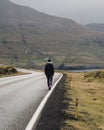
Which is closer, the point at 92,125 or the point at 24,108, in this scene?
the point at 92,125

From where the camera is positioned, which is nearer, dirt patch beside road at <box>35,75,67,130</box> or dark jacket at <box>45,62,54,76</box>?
dirt patch beside road at <box>35,75,67,130</box>

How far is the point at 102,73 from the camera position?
2427 inches

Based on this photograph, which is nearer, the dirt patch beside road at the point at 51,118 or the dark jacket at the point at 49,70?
the dirt patch beside road at the point at 51,118

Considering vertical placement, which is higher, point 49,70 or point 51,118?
point 49,70

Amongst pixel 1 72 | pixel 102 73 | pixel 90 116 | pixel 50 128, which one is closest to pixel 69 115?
pixel 90 116

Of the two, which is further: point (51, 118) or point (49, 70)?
point (49, 70)

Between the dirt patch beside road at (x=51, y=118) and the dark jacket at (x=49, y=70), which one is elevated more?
the dark jacket at (x=49, y=70)

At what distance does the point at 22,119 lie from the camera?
1524 centimetres

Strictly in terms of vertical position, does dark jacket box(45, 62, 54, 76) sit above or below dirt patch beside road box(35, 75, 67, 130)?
above

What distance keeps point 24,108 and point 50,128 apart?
554cm

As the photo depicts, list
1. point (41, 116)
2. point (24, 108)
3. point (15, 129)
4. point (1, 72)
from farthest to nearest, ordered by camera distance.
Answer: point (1, 72), point (24, 108), point (41, 116), point (15, 129)

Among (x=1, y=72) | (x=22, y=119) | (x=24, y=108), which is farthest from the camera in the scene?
(x=1, y=72)

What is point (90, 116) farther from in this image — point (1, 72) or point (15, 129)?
point (1, 72)

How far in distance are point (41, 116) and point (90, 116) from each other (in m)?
2.96
